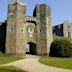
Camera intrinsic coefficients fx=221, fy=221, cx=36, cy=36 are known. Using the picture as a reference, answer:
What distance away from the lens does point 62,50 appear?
40719 millimetres

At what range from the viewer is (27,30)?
45.3 metres

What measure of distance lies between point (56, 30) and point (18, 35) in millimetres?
36586

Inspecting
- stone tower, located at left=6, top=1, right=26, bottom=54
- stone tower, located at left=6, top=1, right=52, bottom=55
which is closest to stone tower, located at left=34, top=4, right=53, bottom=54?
stone tower, located at left=6, top=1, right=52, bottom=55

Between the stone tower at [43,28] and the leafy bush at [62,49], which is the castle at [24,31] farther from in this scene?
the leafy bush at [62,49]

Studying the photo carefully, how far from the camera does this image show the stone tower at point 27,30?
140 ft

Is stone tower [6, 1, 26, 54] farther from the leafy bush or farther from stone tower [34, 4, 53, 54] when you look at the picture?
the leafy bush

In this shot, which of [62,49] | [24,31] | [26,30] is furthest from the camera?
[26,30]

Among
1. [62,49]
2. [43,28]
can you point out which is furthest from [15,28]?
[62,49]

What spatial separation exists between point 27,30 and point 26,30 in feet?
0.67

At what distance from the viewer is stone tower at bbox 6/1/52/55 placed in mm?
42625

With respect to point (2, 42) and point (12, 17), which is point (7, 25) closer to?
point (12, 17)

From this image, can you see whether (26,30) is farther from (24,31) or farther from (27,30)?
(24,31)

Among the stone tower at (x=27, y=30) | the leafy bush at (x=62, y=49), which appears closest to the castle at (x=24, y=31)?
the stone tower at (x=27, y=30)

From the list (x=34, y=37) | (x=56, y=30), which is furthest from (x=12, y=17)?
(x=56, y=30)
